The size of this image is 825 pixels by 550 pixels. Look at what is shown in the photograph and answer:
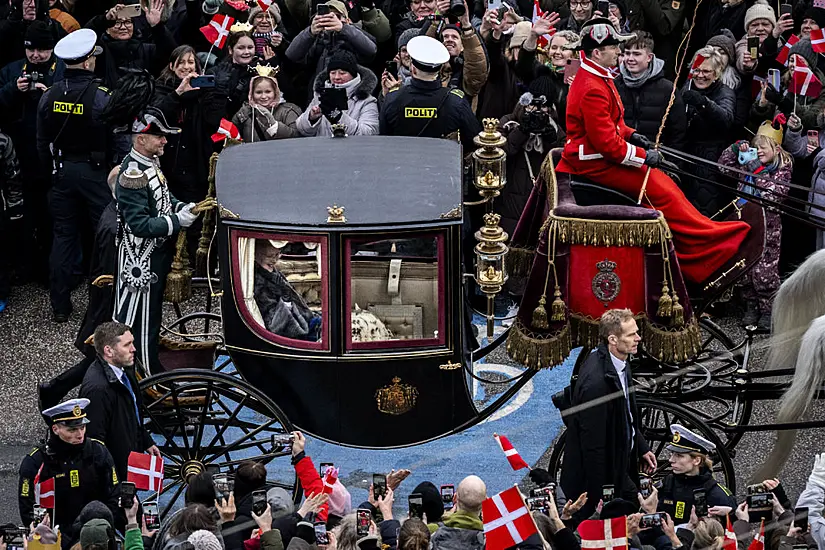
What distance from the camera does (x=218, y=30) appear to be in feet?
46.3

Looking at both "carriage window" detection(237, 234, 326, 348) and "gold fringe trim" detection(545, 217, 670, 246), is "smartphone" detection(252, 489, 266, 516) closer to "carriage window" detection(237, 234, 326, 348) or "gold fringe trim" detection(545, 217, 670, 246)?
"carriage window" detection(237, 234, 326, 348)

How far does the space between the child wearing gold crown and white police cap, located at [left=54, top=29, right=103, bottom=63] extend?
507 cm

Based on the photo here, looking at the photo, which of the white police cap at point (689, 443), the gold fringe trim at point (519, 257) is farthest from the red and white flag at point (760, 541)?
the gold fringe trim at point (519, 257)

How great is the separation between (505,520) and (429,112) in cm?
535

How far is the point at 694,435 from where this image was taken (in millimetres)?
9188

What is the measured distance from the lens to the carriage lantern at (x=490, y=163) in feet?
32.0

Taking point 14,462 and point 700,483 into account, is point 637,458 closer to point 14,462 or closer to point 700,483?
point 700,483

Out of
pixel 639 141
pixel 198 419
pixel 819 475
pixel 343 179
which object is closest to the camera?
pixel 819 475

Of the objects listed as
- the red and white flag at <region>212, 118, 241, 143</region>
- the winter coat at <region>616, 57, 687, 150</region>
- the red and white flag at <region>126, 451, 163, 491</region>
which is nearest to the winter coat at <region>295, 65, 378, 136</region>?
the red and white flag at <region>212, 118, 241, 143</region>

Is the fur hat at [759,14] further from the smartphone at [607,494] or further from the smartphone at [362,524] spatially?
the smartphone at [362,524]

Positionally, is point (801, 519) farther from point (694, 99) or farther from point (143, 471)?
point (694, 99)

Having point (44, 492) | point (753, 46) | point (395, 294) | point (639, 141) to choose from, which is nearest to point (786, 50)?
point (753, 46)

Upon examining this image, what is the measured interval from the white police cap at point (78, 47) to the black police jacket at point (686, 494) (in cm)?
605

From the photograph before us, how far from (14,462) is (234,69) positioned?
417 cm
